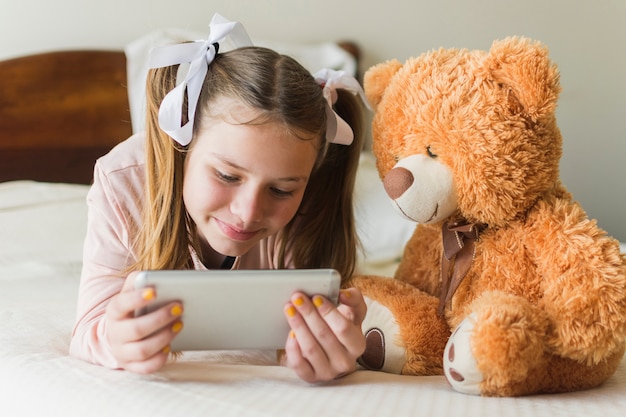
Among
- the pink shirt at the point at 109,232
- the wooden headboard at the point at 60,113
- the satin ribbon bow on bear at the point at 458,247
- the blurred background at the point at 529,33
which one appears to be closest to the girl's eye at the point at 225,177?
the pink shirt at the point at 109,232

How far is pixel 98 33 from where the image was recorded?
2023 millimetres

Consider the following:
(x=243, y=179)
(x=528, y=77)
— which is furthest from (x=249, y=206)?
(x=528, y=77)

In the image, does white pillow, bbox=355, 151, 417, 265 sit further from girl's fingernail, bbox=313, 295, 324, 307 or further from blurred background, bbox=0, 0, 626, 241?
girl's fingernail, bbox=313, 295, 324, 307

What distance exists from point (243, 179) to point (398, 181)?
0.20 metres

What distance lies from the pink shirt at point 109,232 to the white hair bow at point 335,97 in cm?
29

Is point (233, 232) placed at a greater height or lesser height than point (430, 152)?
lesser

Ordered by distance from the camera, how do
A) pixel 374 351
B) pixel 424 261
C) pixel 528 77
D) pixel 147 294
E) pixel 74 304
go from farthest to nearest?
pixel 74 304, pixel 424 261, pixel 374 351, pixel 528 77, pixel 147 294

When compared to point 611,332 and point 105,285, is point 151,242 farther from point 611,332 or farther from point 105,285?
point 611,332

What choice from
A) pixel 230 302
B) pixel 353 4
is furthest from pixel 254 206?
pixel 353 4

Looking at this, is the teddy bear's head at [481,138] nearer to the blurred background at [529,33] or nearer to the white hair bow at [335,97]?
the white hair bow at [335,97]

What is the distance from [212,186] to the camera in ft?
3.03

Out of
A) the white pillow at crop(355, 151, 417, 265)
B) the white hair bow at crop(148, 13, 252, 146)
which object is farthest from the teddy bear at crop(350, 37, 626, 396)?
the white pillow at crop(355, 151, 417, 265)

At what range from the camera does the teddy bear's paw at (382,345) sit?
927mm

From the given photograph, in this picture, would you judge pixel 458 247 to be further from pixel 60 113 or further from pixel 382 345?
pixel 60 113
